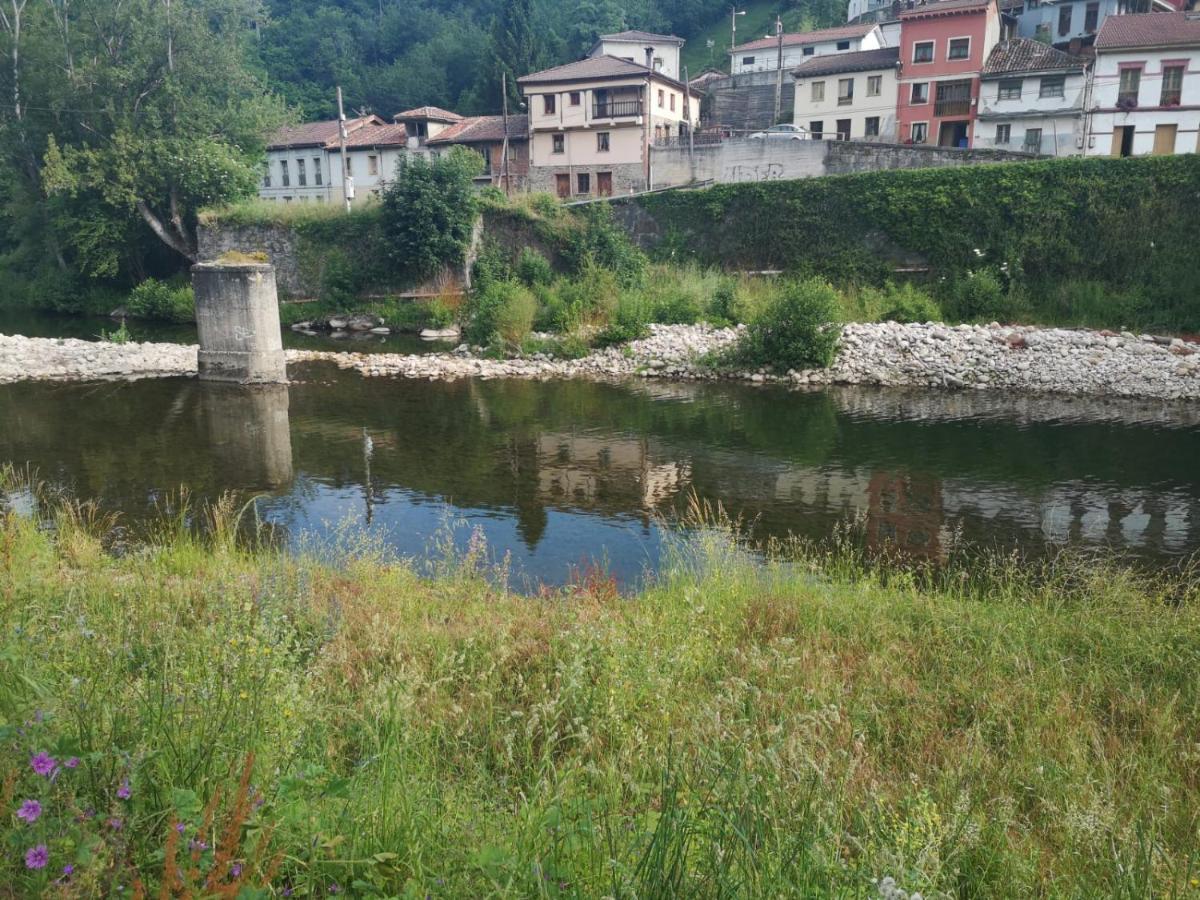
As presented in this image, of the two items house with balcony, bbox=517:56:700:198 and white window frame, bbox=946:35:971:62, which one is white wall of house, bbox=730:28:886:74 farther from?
house with balcony, bbox=517:56:700:198

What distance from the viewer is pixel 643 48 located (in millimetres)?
56000

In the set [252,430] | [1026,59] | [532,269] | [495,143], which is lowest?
[252,430]

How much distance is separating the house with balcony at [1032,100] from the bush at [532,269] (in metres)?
20.2

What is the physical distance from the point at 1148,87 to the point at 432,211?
28009 mm

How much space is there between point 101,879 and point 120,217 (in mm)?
39627

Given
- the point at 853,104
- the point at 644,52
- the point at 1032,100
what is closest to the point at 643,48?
the point at 644,52

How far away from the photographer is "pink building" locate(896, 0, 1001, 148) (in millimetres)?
37594

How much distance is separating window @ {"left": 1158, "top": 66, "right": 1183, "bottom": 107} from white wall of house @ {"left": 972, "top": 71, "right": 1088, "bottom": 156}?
2.69 metres

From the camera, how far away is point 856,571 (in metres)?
8.92

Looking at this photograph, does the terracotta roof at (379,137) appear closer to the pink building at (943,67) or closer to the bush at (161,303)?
the bush at (161,303)

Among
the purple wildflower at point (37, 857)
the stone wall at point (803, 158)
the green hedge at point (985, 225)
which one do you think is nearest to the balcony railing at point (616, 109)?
the stone wall at point (803, 158)

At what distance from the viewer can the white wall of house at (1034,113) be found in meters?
34.9

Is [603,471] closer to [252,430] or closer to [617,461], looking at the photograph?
[617,461]

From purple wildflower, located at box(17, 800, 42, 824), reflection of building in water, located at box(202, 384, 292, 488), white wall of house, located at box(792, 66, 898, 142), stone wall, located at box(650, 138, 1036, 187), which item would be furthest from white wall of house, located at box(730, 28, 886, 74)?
purple wildflower, located at box(17, 800, 42, 824)
